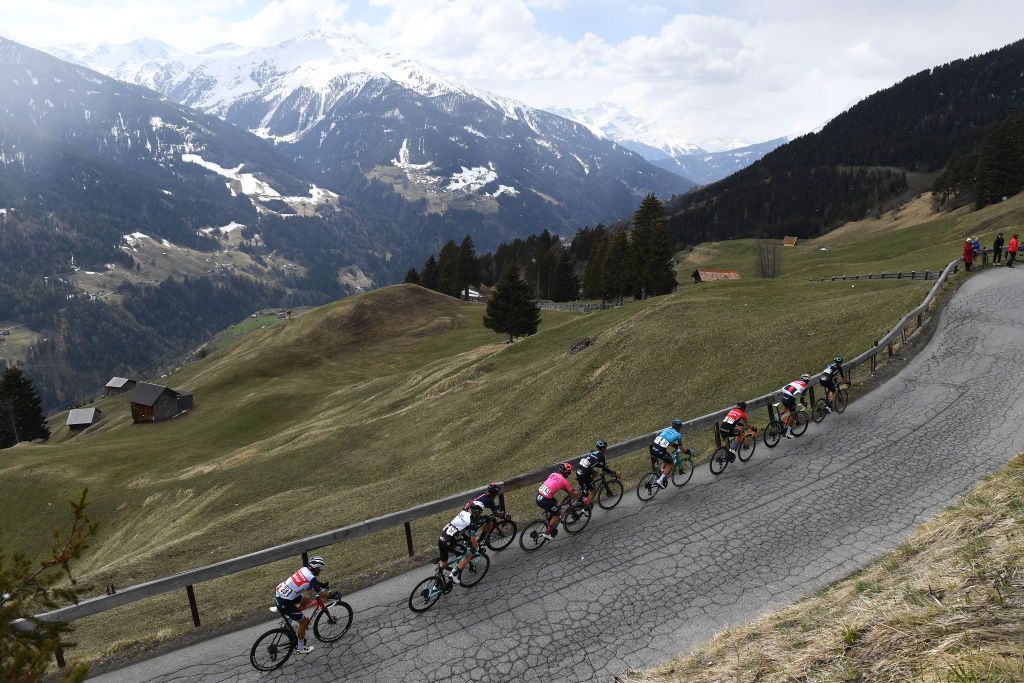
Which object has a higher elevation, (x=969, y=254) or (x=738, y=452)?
(x=969, y=254)

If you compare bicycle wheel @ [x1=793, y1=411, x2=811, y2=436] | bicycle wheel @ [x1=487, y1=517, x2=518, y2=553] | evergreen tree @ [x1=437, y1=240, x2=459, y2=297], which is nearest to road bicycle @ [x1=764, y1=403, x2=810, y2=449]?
bicycle wheel @ [x1=793, y1=411, x2=811, y2=436]

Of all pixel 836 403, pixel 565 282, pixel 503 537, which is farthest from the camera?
pixel 565 282

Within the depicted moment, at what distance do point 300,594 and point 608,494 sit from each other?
8838 millimetres

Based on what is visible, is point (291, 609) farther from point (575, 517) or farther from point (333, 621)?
point (575, 517)

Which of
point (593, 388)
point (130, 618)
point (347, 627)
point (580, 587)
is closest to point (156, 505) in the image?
point (130, 618)

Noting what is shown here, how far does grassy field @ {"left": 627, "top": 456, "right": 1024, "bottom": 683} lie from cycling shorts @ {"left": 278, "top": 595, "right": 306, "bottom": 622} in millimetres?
6563

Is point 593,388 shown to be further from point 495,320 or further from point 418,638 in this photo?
point 495,320

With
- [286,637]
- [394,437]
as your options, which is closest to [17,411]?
[394,437]

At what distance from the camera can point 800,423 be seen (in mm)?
19703

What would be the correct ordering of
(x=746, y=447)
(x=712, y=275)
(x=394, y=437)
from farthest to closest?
1. (x=712, y=275)
2. (x=394, y=437)
3. (x=746, y=447)

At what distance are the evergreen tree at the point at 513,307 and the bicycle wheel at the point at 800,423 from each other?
52821 mm

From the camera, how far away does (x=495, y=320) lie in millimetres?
73000

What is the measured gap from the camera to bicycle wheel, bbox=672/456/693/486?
16.5 m

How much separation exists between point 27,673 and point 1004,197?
11829 cm
